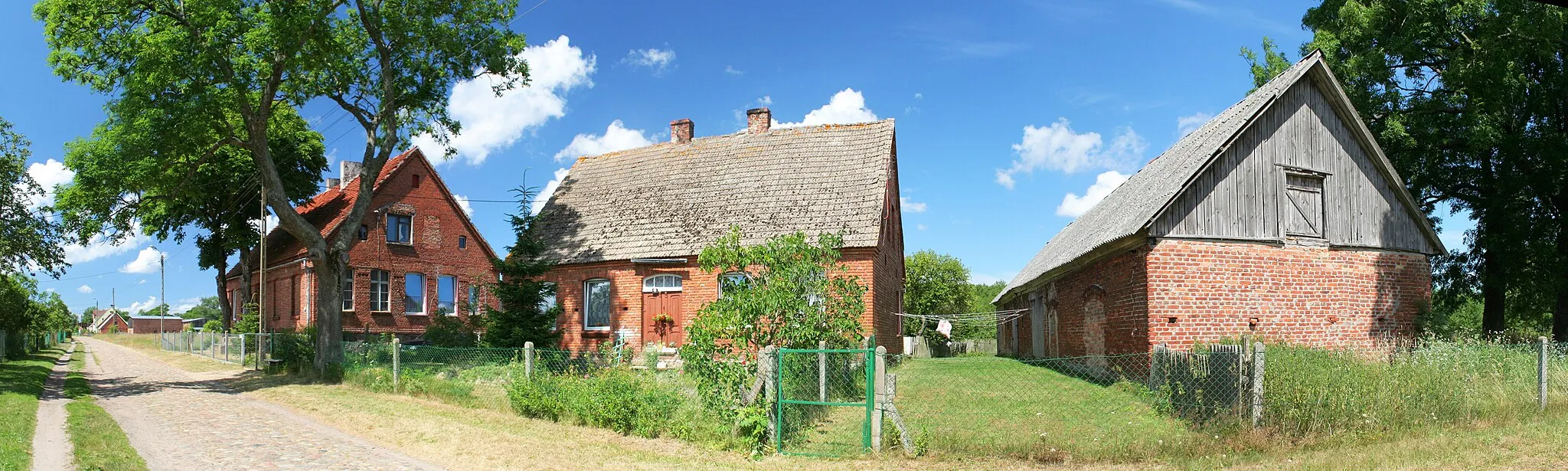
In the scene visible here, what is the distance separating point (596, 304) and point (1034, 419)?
1443 cm

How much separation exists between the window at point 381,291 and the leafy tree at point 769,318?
25.2 metres

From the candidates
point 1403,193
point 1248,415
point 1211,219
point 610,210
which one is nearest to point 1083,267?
point 1211,219

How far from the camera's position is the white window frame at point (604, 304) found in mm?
23062

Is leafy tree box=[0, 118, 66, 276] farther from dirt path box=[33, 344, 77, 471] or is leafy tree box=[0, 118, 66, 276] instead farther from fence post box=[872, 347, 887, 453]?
fence post box=[872, 347, 887, 453]

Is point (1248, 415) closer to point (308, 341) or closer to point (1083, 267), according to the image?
point (1083, 267)

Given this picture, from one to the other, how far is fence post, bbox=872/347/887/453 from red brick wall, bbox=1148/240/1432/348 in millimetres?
7434

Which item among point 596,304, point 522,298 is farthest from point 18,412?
point 596,304

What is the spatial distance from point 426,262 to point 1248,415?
100ft

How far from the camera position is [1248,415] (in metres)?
9.97

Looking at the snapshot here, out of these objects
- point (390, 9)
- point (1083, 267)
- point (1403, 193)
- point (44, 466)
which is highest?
point (390, 9)

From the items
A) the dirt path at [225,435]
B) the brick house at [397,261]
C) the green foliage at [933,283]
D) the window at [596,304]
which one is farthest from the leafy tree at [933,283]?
the dirt path at [225,435]

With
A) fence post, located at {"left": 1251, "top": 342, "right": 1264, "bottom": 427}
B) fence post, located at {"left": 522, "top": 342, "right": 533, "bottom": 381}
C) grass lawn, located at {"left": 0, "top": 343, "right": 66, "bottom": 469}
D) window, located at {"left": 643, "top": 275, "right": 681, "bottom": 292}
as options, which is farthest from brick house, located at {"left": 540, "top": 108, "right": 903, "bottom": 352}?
grass lawn, located at {"left": 0, "top": 343, "right": 66, "bottom": 469}

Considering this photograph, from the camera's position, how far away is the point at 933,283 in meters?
58.7

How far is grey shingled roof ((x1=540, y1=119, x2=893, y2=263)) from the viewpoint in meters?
21.7
